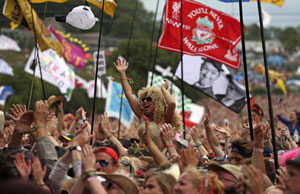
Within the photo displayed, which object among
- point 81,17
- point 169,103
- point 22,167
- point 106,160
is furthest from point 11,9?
point 22,167

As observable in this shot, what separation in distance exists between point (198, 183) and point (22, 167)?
1257 mm

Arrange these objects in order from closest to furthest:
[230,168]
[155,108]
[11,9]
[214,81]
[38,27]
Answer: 1. [230,168]
2. [155,108]
3. [11,9]
4. [38,27]
5. [214,81]

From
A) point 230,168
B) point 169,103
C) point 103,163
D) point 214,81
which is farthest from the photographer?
point 214,81

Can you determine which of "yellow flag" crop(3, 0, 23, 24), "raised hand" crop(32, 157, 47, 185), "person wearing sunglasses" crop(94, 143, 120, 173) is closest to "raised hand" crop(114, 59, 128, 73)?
"person wearing sunglasses" crop(94, 143, 120, 173)

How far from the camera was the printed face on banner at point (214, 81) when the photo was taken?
1232 cm

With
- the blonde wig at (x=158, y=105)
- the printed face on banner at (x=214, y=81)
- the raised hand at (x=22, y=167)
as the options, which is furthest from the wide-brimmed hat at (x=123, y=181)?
the printed face on banner at (x=214, y=81)

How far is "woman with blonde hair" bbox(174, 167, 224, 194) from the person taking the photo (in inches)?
163

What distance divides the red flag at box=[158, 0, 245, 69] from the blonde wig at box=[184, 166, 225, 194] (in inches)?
258

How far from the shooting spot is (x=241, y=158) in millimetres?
5086

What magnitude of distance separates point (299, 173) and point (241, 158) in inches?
47.4

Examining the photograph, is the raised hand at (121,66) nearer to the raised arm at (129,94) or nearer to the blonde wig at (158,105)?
the raised arm at (129,94)

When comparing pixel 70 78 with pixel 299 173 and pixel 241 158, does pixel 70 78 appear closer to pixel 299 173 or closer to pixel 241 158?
pixel 241 158

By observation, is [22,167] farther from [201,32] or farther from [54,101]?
[201,32]

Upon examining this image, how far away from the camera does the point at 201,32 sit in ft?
35.0
